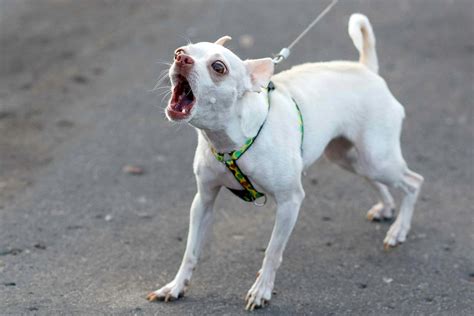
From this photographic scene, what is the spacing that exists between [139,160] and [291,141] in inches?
102

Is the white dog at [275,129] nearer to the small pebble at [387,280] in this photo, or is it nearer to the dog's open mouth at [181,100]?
the dog's open mouth at [181,100]

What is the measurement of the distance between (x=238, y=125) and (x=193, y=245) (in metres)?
0.89

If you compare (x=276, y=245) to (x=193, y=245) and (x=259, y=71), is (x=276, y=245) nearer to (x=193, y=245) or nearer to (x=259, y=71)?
(x=193, y=245)

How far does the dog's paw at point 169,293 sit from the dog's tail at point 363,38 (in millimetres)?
1983

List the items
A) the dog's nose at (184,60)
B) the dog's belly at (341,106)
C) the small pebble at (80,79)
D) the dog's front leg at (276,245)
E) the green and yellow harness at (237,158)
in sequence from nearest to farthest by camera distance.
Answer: the dog's nose at (184,60), the green and yellow harness at (237,158), the dog's front leg at (276,245), the dog's belly at (341,106), the small pebble at (80,79)

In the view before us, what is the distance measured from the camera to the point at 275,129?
4.33 meters

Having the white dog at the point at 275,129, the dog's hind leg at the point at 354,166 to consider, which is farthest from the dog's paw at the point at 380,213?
the white dog at the point at 275,129

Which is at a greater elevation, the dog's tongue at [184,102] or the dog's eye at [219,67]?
the dog's eye at [219,67]

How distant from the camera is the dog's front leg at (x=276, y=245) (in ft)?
14.6

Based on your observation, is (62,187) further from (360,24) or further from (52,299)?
(360,24)

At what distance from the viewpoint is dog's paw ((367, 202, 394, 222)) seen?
5.73m

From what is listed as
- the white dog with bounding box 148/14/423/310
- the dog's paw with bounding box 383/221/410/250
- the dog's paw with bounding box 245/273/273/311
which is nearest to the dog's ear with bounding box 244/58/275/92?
the white dog with bounding box 148/14/423/310

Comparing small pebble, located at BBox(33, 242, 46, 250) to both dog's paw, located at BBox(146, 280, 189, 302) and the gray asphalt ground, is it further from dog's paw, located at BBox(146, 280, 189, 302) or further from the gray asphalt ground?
dog's paw, located at BBox(146, 280, 189, 302)

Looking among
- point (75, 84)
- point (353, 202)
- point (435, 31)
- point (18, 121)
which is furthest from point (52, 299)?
point (435, 31)
